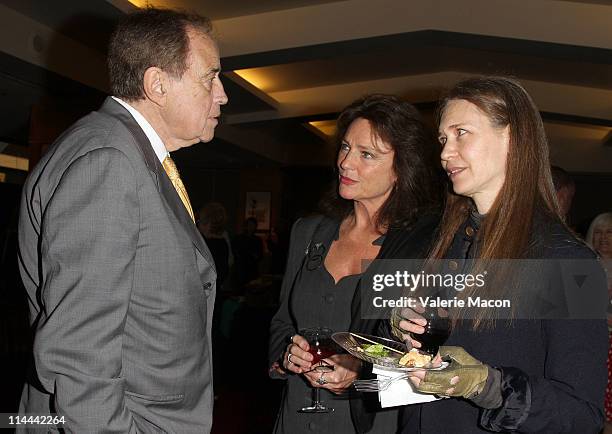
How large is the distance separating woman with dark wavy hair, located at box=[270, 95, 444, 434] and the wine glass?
0.52 metres

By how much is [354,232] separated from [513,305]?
97cm

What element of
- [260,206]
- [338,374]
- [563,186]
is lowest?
[338,374]

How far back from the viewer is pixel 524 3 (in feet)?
20.5

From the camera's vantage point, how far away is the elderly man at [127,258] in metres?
1.23

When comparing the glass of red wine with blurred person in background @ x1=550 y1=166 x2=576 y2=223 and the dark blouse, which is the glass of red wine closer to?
the dark blouse

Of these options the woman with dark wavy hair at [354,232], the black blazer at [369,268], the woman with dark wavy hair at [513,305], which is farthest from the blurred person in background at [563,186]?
the woman with dark wavy hair at [513,305]

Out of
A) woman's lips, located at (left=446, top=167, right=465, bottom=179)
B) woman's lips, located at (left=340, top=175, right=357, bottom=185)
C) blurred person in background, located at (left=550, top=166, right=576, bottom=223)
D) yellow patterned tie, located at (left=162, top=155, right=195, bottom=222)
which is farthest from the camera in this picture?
blurred person in background, located at (left=550, top=166, right=576, bottom=223)

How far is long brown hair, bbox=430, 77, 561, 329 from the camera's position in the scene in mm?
1415

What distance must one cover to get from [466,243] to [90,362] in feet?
3.19

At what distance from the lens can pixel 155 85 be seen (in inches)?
62.6

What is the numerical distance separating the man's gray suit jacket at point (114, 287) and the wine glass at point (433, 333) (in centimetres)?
53

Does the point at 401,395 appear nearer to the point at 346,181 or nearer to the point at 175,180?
the point at 175,180

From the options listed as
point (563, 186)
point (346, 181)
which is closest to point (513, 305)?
point (346, 181)

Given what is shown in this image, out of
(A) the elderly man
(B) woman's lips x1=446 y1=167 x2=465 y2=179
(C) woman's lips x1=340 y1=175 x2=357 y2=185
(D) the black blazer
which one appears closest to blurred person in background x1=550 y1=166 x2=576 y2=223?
(D) the black blazer
